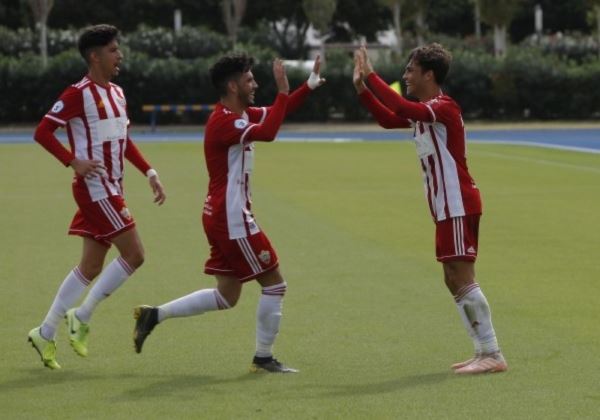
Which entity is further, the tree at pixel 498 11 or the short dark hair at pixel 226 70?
the tree at pixel 498 11

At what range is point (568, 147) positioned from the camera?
35.5 m

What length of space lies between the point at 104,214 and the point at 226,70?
1.26 meters

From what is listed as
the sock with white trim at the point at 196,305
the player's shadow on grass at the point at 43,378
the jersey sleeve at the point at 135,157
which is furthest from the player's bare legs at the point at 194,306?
the jersey sleeve at the point at 135,157

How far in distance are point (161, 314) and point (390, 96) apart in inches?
76.3

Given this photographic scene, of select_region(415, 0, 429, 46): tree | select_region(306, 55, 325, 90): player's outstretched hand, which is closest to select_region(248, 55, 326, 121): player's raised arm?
select_region(306, 55, 325, 90): player's outstretched hand

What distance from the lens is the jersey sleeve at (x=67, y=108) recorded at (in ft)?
30.6

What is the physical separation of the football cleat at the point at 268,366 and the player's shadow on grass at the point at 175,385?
0.08 metres

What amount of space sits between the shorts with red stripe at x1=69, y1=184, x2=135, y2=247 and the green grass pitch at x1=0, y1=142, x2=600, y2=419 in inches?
31.6

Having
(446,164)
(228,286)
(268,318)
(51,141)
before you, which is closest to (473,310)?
(446,164)

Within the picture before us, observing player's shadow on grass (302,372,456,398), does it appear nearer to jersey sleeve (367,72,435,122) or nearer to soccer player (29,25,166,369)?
jersey sleeve (367,72,435,122)

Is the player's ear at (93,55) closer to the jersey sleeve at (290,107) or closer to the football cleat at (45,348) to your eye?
the jersey sleeve at (290,107)

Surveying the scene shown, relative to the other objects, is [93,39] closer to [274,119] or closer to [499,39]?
[274,119]

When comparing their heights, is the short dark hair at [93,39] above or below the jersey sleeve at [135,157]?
above

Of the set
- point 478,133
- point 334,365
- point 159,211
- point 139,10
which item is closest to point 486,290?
point 334,365
